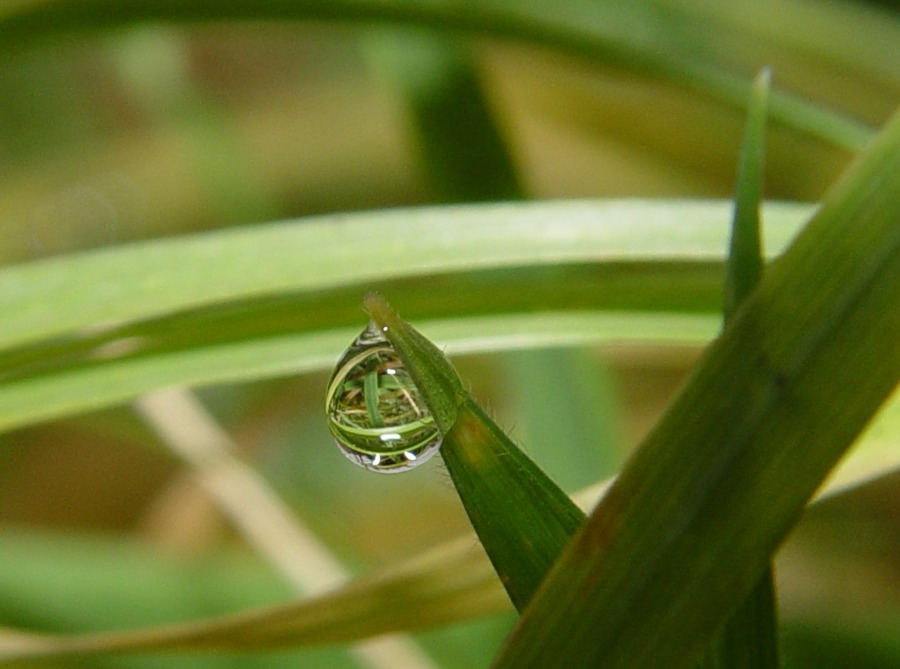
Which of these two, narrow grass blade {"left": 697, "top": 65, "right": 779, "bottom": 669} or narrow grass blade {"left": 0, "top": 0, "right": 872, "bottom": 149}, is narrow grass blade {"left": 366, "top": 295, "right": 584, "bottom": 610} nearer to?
narrow grass blade {"left": 697, "top": 65, "right": 779, "bottom": 669}

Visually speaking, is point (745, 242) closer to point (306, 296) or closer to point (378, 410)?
point (378, 410)

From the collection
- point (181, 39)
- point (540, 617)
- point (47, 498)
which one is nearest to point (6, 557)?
point (540, 617)

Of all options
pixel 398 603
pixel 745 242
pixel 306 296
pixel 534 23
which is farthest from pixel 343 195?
pixel 745 242

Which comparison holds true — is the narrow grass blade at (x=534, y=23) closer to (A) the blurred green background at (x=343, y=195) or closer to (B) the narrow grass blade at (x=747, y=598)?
(A) the blurred green background at (x=343, y=195)

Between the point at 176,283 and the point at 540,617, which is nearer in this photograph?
the point at 540,617

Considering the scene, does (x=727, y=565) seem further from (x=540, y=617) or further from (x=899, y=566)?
(x=899, y=566)
